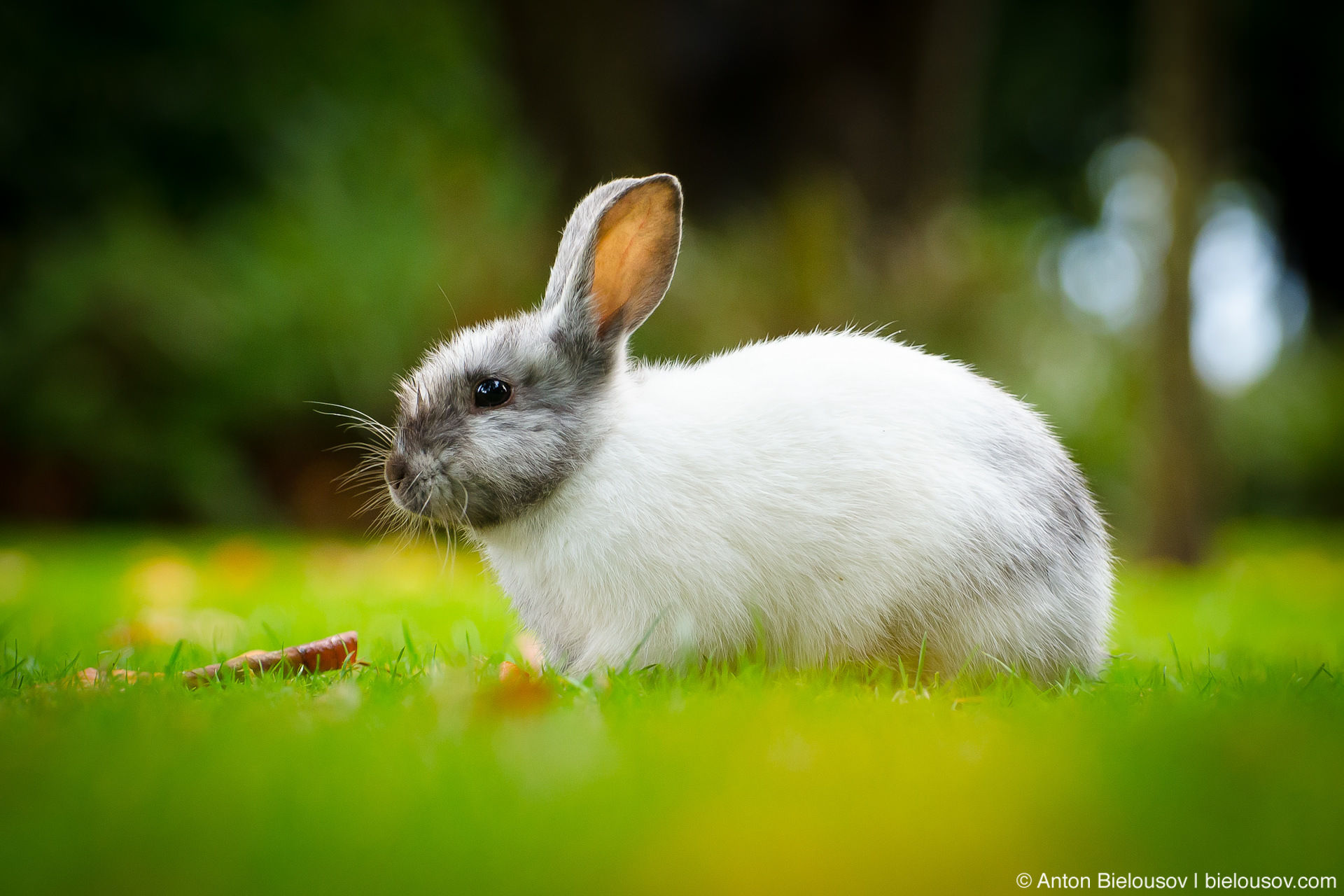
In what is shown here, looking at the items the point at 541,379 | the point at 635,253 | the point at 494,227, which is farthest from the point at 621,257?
the point at 494,227

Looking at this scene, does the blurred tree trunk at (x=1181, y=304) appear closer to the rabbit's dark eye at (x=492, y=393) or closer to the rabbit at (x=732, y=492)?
the rabbit at (x=732, y=492)

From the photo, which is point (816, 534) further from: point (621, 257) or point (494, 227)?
point (494, 227)

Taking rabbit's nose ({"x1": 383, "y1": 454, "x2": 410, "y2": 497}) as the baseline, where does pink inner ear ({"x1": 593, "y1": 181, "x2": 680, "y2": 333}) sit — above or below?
above

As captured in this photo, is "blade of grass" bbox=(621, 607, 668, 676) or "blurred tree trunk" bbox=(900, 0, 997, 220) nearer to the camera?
"blade of grass" bbox=(621, 607, 668, 676)

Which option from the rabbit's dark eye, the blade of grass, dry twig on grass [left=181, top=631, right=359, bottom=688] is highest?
the rabbit's dark eye

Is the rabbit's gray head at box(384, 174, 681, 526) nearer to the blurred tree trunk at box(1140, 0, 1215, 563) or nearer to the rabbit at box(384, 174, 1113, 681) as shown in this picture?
the rabbit at box(384, 174, 1113, 681)

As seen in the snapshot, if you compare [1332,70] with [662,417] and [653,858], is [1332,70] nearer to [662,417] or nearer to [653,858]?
[662,417]

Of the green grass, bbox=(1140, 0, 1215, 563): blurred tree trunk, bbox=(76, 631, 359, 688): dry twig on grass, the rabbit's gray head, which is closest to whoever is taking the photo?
the green grass

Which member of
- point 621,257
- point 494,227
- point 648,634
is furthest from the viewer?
point 494,227

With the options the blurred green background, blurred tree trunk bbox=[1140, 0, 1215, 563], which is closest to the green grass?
blurred tree trunk bbox=[1140, 0, 1215, 563]
